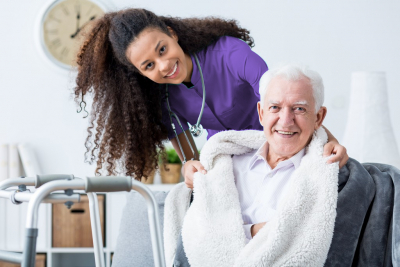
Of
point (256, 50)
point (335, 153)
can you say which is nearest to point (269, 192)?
point (335, 153)

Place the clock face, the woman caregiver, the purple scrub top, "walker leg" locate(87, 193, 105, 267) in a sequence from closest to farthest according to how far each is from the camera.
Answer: "walker leg" locate(87, 193, 105, 267) → the woman caregiver → the purple scrub top → the clock face

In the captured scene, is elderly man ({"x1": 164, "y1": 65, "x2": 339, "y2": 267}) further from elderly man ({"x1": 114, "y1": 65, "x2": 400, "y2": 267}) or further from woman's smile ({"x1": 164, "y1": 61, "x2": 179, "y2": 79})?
woman's smile ({"x1": 164, "y1": 61, "x2": 179, "y2": 79})

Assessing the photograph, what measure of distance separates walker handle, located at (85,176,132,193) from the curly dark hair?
Answer: 762 mm

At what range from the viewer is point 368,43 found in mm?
3330

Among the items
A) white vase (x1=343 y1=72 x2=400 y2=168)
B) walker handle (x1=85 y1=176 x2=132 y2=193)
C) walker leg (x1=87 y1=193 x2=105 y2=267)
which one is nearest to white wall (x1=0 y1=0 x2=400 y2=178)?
white vase (x1=343 y1=72 x2=400 y2=168)

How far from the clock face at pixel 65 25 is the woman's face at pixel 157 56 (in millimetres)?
1964

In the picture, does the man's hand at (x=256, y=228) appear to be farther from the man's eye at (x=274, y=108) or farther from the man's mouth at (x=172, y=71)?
the man's mouth at (x=172, y=71)

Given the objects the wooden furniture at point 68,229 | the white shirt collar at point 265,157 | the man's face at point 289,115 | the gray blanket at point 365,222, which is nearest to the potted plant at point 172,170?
the wooden furniture at point 68,229

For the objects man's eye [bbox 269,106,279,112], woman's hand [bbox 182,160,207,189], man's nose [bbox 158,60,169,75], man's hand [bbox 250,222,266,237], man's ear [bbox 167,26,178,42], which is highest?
man's ear [bbox 167,26,178,42]

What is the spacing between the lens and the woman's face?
165 cm

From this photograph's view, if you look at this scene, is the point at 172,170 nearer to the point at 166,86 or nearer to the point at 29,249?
the point at 166,86

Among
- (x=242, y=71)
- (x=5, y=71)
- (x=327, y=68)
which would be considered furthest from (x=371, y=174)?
(x=5, y=71)

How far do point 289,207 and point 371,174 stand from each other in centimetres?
33

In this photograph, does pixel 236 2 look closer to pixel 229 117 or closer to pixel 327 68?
pixel 327 68
